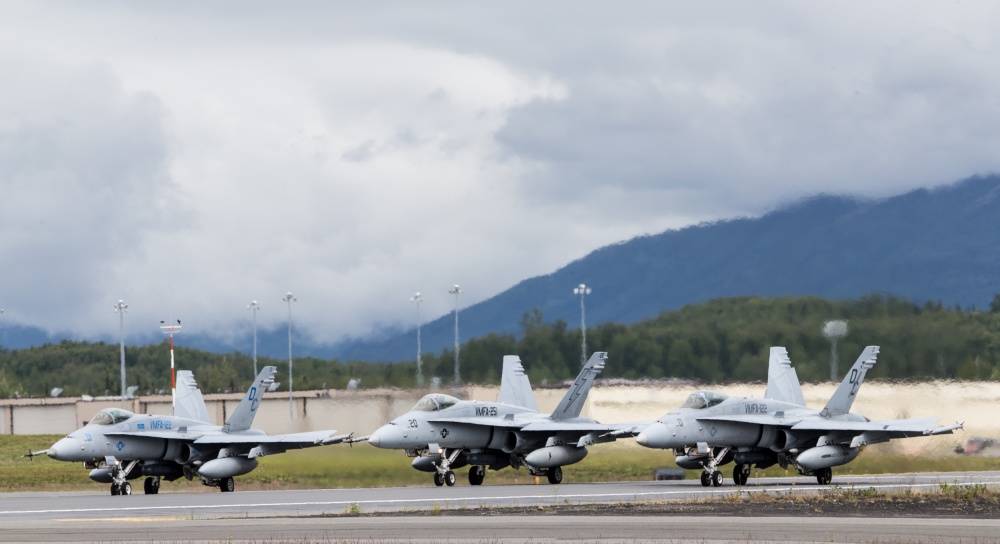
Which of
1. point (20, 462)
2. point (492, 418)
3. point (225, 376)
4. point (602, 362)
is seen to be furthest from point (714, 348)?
point (225, 376)

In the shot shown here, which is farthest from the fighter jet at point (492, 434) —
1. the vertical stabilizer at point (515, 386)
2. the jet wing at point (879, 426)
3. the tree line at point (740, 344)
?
the jet wing at point (879, 426)

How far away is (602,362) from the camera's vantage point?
4581cm

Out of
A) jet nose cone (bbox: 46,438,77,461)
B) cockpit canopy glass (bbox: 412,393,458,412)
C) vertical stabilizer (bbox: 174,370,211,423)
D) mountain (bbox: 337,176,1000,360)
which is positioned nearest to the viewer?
jet nose cone (bbox: 46,438,77,461)

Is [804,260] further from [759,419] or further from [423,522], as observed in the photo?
[423,522]

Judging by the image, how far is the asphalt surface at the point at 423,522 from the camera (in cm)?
2403

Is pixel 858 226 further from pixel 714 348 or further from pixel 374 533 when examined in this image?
pixel 374 533

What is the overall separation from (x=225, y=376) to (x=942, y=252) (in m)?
38.2

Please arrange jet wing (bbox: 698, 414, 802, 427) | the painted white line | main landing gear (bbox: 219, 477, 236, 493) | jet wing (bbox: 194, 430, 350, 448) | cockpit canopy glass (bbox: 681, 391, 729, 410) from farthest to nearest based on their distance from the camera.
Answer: main landing gear (bbox: 219, 477, 236, 493) < jet wing (bbox: 194, 430, 350, 448) < cockpit canopy glass (bbox: 681, 391, 729, 410) < jet wing (bbox: 698, 414, 802, 427) < the painted white line

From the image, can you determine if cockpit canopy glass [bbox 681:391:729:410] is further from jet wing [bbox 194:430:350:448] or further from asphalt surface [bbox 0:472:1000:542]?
jet wing [bbox 194:430:350:448]

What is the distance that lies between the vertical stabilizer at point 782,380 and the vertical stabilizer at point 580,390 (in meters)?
4.94

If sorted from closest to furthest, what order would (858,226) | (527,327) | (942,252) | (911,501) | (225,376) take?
(911,501)
(527,327)
(858,226)
(942,252)
(225,376)

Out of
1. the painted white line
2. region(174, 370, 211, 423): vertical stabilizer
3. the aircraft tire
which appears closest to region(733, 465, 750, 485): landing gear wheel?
the painted white line

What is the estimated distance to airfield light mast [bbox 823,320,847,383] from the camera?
4541 centimetres

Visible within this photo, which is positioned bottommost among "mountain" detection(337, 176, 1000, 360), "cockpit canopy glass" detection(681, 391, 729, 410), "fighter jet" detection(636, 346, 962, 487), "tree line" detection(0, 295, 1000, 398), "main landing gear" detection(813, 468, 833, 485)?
"main landing gear" detection(813, 468, 833, 485)
